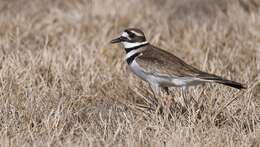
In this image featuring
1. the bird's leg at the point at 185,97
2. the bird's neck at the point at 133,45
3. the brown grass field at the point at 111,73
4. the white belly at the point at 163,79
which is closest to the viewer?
the brown grass field at the point at 111,73

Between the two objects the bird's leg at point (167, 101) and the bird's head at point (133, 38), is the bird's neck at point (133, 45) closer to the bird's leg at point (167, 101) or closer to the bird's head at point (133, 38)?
the bird's head at point (133, 38)

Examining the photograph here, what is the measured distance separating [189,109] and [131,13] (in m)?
3.98

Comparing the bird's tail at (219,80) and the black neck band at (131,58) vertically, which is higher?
the black neck band at (131,58)

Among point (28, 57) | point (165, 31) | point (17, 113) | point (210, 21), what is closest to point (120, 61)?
point (28, 57)

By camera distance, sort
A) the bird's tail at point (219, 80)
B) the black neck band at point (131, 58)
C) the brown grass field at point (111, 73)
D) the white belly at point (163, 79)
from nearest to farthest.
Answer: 1. the brown grass field at point (111, 73)
2. the bird's tail at point (219, 80)
3. the white belly at point (163, 79)
4. the black neck band at point (131, 58)

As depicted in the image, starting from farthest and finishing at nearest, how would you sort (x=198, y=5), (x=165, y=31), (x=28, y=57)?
1. (x=198, y=5)
2. (x=165, y=31)
3. (x=28, y=57)

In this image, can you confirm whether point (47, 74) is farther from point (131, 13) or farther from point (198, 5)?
point (198, 5)

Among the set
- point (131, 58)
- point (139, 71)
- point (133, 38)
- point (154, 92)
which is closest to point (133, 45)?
point (133, 38)

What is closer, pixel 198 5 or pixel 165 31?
pixel 165 31

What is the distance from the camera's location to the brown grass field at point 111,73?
5301 mm

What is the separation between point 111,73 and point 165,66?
1.18m

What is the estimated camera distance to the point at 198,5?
11.4m

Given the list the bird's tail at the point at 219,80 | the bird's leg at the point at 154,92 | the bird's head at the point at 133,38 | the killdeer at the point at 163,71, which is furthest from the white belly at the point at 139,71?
the bird's tail at the point at 219,80

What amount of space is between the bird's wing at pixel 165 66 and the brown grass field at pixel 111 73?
0.84 feet
